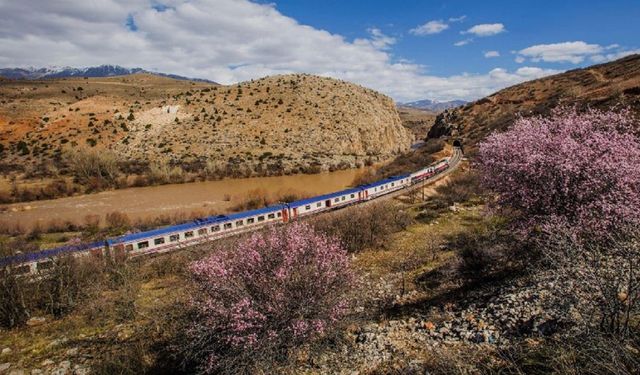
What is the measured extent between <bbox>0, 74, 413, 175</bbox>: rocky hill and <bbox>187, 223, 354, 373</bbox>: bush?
5233 cm

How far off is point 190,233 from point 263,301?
1923cm

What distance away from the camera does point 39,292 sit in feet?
55.6

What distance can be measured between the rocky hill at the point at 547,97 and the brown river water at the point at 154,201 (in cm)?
3466

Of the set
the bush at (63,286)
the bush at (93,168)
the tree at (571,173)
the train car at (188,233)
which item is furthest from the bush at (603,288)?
the bush at (93,168)

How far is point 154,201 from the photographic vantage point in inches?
1828

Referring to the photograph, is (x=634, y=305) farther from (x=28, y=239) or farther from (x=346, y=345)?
(x=28, y=239)

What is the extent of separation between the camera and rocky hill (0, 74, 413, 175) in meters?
66.8

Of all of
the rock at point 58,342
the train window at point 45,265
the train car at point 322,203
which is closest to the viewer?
the rock at point 58,342

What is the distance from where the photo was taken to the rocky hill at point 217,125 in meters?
66.8

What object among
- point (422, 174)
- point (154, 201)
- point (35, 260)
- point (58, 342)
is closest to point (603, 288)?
point (58, 342)

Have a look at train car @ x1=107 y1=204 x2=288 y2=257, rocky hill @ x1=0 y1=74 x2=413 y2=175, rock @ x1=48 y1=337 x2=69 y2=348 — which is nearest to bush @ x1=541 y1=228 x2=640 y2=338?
rock @ x1=48 y1=337 x2=69 y2=348

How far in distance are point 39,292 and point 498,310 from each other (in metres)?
19.3

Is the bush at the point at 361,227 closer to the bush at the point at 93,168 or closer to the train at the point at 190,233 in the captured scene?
the train at the point at 190,233

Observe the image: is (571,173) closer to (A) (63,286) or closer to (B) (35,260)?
(A) (63,286)
